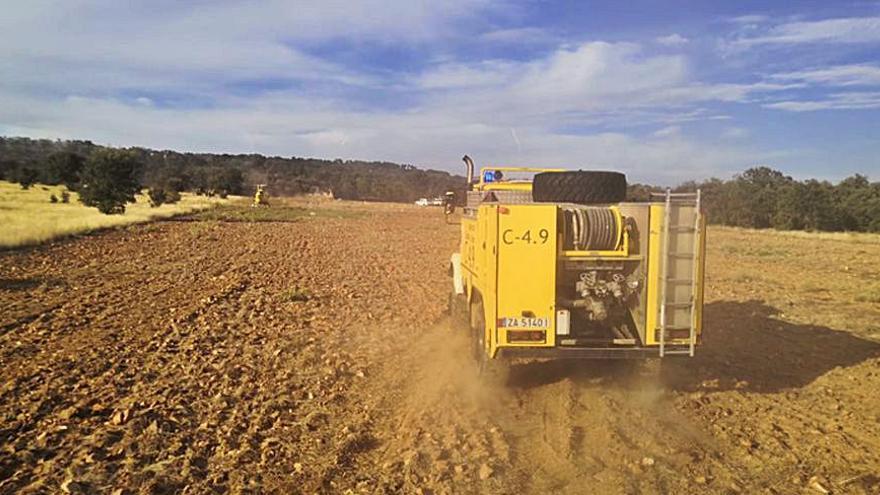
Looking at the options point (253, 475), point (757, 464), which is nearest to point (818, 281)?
point (757, 464)

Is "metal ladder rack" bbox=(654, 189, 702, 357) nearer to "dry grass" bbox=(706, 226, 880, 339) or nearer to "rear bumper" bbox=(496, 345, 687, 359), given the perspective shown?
"rear bumper" bbox=(496, 345, 687, 359)

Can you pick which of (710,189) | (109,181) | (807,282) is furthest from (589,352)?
(710,189)

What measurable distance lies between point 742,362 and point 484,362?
4098 millimetres

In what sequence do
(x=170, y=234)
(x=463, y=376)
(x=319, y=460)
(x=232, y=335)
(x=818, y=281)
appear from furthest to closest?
1. (x=170, y=234)
2. (x=818, y=281)
3. (x=232, y=335)
4. (x=463, y=376)
5. (x=319, y=460)

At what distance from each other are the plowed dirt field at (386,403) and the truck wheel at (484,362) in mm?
143

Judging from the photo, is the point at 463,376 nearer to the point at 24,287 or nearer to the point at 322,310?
the point at 322,310

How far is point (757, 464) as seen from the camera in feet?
19.2

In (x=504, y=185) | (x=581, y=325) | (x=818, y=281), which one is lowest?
(x=818, y=281)

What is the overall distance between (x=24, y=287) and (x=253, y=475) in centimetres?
1193

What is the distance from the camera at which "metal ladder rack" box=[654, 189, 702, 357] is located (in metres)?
6.92

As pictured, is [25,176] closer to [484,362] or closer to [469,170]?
[469,170]

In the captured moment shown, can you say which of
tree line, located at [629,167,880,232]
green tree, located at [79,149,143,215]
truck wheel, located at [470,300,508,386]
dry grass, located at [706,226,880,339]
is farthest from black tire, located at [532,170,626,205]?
tree line, located at [629,167,880,232]

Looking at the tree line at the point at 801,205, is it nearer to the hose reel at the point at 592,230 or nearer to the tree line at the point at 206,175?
the tree line at the point at 206,175

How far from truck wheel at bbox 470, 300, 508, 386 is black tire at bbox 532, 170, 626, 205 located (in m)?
1.67
